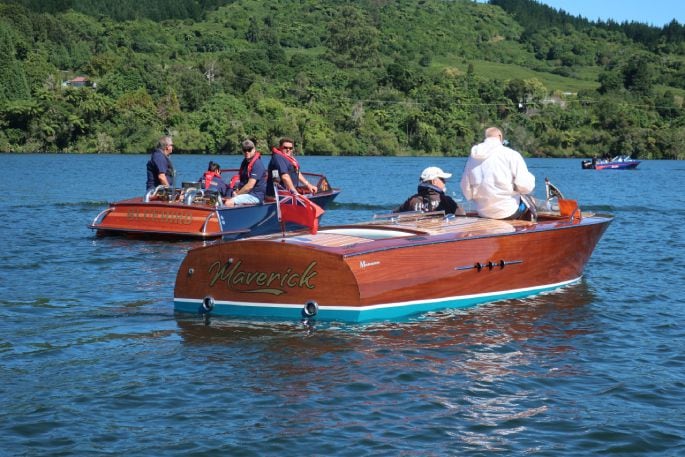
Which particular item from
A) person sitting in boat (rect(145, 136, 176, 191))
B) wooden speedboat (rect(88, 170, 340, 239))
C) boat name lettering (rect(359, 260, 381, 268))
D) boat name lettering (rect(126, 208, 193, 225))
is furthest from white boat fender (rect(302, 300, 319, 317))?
person sitting in boat (rect(145, 136, 176, 191))

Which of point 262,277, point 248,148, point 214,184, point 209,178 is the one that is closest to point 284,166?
point 248,148

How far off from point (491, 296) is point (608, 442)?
515 centimetres

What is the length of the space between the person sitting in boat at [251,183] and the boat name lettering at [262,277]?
864 centimetres

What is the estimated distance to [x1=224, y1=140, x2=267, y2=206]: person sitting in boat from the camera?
65.9ft

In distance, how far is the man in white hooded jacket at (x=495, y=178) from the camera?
13.3m

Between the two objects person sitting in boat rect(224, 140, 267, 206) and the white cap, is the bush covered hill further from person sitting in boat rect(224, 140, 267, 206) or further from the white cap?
the white cap

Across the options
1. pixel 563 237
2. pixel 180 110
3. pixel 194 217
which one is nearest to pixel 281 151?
pixel 194 217

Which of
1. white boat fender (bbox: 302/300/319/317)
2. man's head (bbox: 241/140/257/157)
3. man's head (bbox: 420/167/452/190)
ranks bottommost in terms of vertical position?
white boat fender (bbox: 302/300/319/317)

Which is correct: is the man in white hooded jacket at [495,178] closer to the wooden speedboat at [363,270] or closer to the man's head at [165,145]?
the wooden speedboat at [363,270]

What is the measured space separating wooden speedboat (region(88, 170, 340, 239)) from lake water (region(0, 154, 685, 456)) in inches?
166

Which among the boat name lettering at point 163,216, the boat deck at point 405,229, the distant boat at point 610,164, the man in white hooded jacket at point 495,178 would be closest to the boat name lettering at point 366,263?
the boat deck at point 405,229

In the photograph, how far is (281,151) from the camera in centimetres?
1828

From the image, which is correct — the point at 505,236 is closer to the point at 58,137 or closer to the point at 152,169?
the point at 152,169

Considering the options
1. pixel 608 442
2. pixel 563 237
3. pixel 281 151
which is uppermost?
pixel 281 151
